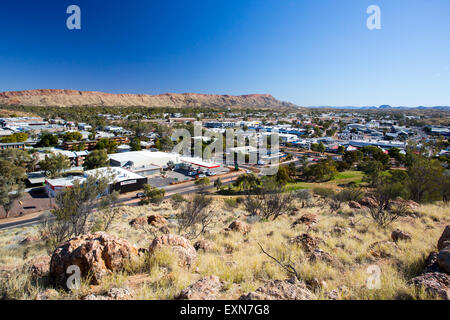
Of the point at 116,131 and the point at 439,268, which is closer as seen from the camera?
the point at 439,268

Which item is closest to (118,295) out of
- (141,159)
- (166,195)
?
(166,195)

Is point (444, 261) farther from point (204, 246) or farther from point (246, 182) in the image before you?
point (246, 182)

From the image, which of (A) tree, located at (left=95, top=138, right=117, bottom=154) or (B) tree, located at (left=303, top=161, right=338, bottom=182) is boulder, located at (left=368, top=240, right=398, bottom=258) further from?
(A) tree, located at (left=95, top=138, right=117, bottom=154)

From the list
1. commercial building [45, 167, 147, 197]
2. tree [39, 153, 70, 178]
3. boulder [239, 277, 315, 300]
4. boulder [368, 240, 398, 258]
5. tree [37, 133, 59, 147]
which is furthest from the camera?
tree [37, 133, 59, 147]

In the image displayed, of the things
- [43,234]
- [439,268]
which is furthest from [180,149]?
[439,268]

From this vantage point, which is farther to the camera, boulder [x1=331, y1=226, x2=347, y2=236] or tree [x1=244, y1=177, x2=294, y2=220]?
tree [x1=244, y1=177, x2=294, y2=220]

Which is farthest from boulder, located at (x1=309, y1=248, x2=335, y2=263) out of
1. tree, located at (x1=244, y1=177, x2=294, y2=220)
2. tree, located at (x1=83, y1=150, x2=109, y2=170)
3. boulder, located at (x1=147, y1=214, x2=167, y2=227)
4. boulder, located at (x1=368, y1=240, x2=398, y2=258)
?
tree, located at (x1=83, y1=150, x2=109, y2=170)
